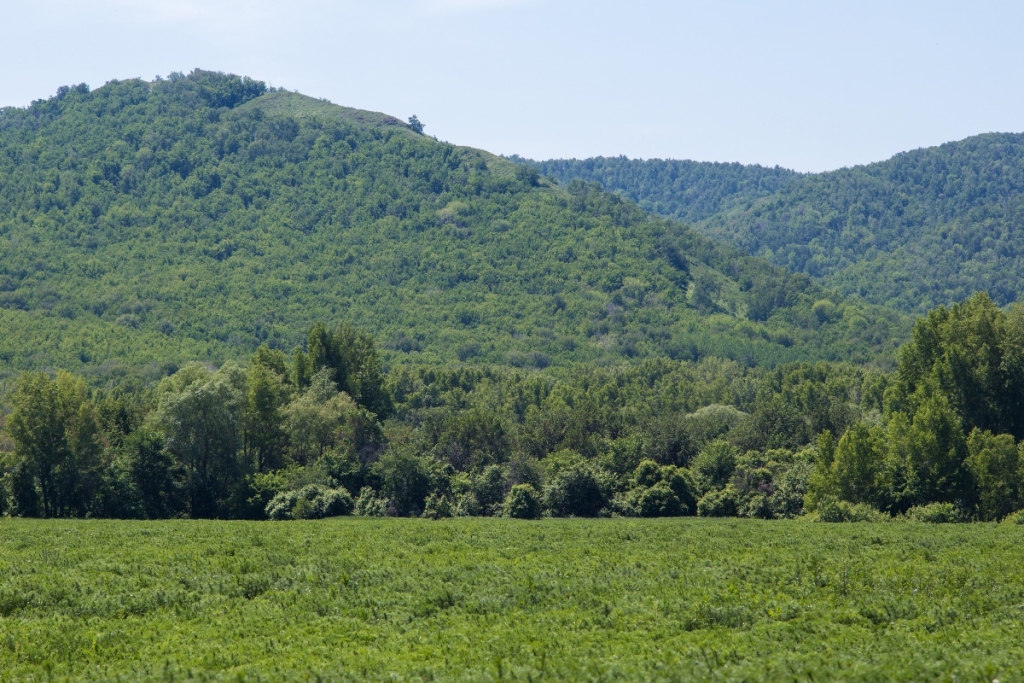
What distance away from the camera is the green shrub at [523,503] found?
9388cm

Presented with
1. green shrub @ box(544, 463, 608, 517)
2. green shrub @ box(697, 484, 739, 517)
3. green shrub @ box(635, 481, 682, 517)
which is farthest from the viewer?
green shrub @ box(544, 463, 608, 517)

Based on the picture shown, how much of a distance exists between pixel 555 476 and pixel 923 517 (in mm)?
33817

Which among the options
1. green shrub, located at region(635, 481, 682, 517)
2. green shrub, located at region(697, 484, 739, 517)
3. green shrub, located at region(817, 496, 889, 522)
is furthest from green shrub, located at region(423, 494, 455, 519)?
green shrub, located at region(817, 496, 889, 522)

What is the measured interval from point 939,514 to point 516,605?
42.3 m

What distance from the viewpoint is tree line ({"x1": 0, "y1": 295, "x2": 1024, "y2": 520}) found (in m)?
86.6

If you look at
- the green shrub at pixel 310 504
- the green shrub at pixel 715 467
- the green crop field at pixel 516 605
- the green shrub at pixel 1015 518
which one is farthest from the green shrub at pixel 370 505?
the green shrub at pixel 1015 518

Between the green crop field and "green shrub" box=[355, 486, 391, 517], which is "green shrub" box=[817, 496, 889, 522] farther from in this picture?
"green shrub" box=[355, 486, 391, 517]

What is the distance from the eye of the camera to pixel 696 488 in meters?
99.9

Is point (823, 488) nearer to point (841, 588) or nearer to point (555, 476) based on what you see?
point (555, 476)

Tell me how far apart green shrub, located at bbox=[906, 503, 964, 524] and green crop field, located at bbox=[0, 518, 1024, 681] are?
1025 centimetres

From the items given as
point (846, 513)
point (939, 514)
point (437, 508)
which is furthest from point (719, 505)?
point (437, 508)

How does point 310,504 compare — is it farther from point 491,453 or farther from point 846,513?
point 846,513

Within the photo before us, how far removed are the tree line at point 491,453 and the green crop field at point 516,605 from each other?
17.9m

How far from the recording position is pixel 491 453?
116812 mm
